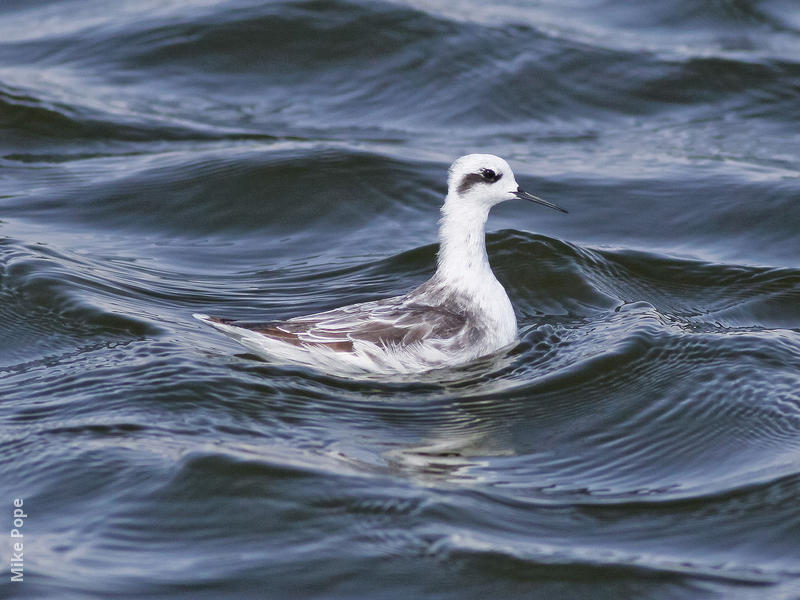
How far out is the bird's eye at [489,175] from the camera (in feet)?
28.8

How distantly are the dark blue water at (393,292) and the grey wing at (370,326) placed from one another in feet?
0.88

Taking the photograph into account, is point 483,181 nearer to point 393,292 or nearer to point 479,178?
point 479,178

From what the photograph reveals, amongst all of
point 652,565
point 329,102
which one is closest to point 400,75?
point 329,102

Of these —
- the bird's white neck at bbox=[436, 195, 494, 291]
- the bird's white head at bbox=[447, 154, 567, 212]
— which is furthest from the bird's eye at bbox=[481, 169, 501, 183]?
the bird's white neck at bbox=[436, 195, 494, 291]

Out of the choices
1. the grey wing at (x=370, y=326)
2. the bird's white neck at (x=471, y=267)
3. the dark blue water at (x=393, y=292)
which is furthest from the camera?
the bird's white neck at (x=471, y=267)

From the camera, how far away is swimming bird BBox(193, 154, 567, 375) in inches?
316

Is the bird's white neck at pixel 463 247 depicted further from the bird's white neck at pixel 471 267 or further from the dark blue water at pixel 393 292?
the dark blue water at pixel 393 292

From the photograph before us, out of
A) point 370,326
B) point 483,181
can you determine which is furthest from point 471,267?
point 370,326

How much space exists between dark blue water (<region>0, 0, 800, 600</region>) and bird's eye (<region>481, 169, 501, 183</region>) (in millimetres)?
1257

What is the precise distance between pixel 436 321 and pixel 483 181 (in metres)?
1.20

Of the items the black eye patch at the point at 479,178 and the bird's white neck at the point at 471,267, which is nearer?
the bird's white neck at the point at 471,267

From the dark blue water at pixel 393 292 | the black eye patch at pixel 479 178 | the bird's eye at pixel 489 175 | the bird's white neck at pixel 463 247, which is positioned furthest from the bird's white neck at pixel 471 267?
the dark blue water at pixel 393 292

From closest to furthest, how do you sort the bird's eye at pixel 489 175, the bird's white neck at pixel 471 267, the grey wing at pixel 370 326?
the grey wing at pixel 370 326 → the bird's white neck at pixel 471 267 → the bird's eye at pixel 489 175

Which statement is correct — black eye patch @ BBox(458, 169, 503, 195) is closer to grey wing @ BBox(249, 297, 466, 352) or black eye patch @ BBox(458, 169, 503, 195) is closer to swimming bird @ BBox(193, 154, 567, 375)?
swimming bird @ BBox(193, 154, 567, 375)
